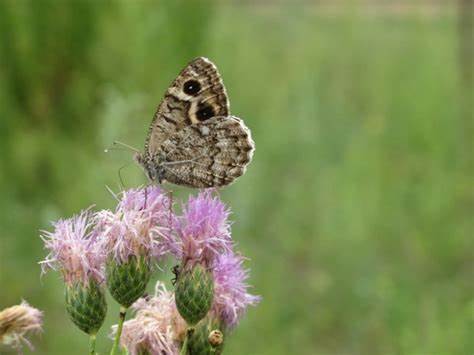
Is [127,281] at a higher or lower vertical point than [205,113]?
lower

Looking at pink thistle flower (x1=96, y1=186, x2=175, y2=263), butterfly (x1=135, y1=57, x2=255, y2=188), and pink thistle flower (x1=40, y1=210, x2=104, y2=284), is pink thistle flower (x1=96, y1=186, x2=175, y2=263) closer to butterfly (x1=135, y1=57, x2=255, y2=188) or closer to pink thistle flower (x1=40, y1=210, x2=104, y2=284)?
pink thistle flower (x1=40, y1=210, x2=104, y2=284)

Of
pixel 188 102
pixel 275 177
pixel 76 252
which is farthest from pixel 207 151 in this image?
pixel 275 177

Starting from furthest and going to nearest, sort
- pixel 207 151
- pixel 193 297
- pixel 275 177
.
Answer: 1. pixel 275 177
2. pixel 207 151
3. pixel 193 297

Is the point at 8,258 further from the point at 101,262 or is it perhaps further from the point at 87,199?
the point at 101,262

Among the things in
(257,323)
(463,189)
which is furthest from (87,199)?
(463,189)

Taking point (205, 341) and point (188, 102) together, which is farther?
point (188, 102)

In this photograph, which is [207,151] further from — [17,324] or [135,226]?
[17,324]

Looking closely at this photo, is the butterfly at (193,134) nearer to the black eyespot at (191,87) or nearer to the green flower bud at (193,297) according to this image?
the black eyespot at (191,87)
